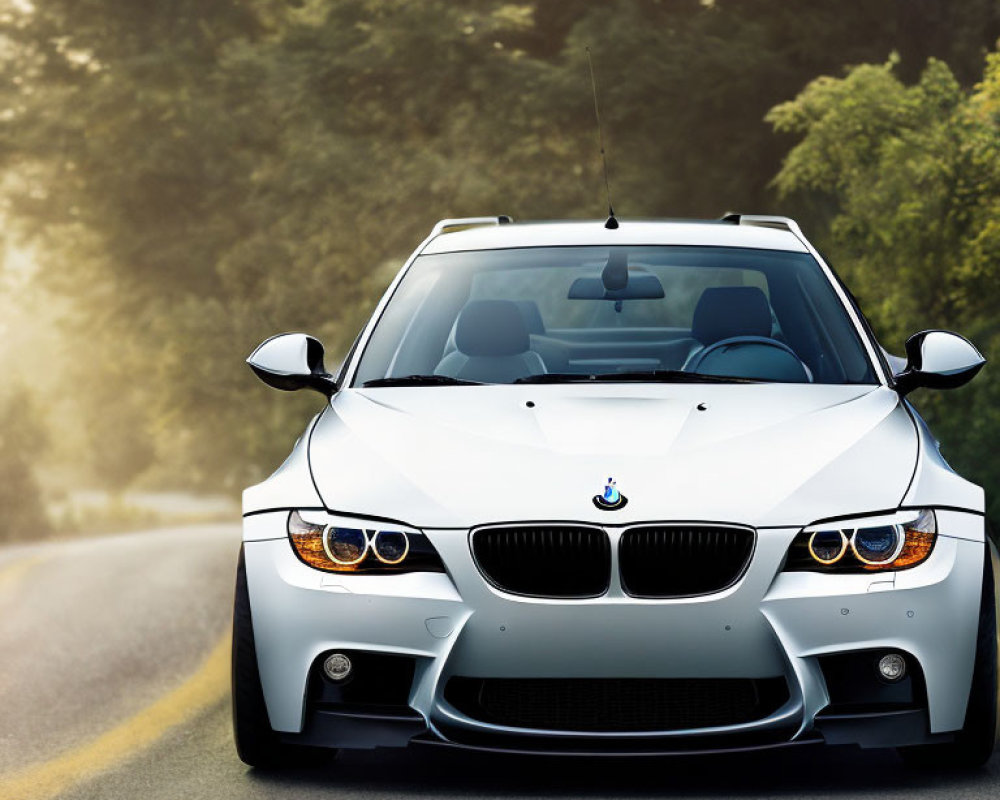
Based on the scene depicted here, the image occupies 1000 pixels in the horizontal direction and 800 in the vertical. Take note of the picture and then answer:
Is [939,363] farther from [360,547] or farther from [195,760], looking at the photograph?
[195,760]

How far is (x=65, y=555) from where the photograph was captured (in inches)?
779

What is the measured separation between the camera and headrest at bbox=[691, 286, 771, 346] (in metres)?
6.52

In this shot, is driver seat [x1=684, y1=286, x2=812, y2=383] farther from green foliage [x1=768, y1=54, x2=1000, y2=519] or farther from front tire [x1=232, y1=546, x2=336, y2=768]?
green foliage [x1=768, y1=54, x2=1000, y2=519]

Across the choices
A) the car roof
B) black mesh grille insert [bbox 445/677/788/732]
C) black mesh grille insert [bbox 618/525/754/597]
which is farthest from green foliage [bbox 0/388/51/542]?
black mesh grille insert [bbox 618/525/754/597]

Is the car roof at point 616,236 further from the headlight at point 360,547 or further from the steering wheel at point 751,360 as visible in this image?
the headlight at point 360,547

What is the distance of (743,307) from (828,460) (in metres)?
1.62

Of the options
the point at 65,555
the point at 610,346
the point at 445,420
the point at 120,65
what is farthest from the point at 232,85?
the point at 445,420

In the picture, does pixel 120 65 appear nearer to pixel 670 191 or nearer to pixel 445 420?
pixel 670 191

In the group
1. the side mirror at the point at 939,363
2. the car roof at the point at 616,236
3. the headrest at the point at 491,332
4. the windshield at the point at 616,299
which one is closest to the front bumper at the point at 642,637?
the side mirror at the point at 939,363

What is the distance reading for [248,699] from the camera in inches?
199

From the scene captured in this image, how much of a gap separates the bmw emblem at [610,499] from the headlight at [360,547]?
1.35 ft

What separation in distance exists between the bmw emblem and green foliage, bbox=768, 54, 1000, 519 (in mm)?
16304

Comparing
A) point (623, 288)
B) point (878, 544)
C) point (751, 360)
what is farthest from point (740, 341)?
point (878, 544)

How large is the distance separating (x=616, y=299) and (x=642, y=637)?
2386 millimetres
